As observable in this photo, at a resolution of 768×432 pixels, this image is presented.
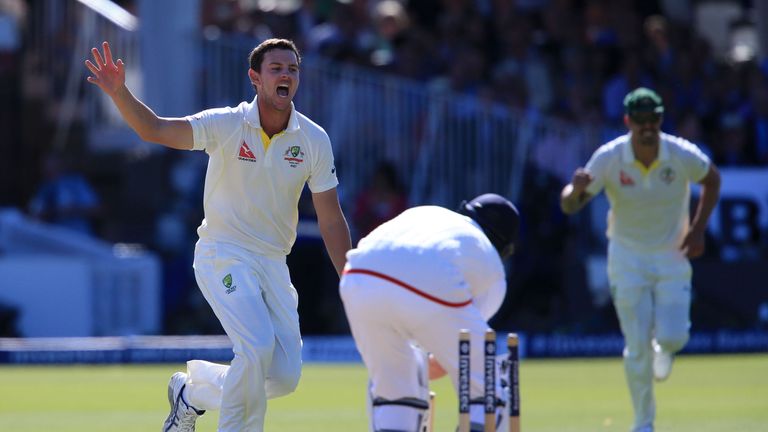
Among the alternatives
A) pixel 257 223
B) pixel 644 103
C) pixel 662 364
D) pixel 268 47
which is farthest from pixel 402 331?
pixel 662 364

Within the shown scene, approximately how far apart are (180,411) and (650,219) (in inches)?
126

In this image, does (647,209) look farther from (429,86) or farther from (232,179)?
(429,86)

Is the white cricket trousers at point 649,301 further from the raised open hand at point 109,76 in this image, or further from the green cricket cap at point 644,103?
the raised open hand at point 109,76

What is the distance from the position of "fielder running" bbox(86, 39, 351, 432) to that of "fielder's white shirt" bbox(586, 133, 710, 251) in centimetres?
243

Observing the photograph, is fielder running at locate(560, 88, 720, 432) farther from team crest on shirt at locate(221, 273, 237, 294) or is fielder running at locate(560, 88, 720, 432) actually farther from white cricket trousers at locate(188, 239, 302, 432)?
team crest on shirt at locate(221, 273, 237, 294)

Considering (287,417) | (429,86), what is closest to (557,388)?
(287,417)

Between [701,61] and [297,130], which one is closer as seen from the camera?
[297,130]


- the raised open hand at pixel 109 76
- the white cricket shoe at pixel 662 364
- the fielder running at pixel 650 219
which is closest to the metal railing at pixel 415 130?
the white cricket shoe at pixel 662 364

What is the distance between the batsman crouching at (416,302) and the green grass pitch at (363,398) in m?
3.07

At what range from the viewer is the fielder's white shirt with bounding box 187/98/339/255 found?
690 centimetres

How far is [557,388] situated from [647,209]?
124 inches

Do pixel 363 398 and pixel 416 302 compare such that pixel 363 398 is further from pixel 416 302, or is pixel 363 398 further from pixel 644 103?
pixel 416 302

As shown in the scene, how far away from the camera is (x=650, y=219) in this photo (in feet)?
29.8

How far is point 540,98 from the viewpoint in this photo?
16.4 meters
